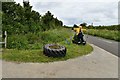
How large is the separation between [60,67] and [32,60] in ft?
5.63

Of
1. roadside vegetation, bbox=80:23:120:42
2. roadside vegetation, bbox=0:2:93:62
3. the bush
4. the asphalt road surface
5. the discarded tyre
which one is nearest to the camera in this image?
roadside vegetation, bbox=0:2:93:62

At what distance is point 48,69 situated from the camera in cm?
846

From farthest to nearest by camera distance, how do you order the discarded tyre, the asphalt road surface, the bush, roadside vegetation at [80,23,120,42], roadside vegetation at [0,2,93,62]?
roadside vegetation at [80,23,120,42]
the asphalt road surface
the bush
the discarded tyre
roadside vegetation at [0,2,93,62]

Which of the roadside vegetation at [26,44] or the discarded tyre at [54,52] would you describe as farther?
the discarded tyre at [54,52]

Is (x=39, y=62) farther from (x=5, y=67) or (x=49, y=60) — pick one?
(x=5, y=67)

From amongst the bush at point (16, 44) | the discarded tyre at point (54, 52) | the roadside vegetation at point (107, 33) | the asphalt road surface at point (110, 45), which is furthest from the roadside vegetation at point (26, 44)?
the roadside vegetation at point (107, 33)

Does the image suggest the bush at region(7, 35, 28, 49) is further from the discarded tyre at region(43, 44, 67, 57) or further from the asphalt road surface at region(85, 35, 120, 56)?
the asphalt road surface at region(85, 35, 120, 56)

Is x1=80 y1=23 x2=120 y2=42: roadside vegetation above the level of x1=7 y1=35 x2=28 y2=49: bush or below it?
above

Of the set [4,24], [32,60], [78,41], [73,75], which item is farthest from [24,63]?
[4,24]

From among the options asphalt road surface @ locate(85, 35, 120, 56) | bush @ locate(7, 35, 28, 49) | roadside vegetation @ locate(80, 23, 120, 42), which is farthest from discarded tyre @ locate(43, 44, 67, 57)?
roadside vegetation @ locate(80, 23, 120, 42)

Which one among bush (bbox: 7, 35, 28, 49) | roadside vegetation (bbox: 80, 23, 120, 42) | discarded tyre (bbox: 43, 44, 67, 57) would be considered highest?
roadside vegetation (bbox: 80, 23, 120, 42)

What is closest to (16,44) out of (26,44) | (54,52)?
(26,44)

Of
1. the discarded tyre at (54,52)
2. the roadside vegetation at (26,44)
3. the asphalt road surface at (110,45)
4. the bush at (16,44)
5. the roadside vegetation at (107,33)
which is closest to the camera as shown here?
the roadside vegetation at (26,44)

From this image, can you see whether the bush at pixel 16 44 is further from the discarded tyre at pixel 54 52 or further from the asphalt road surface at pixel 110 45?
the asphalt road surface at pixel 110 45
